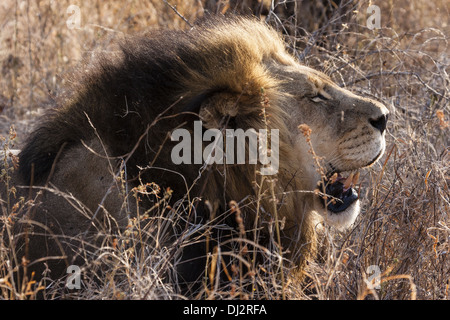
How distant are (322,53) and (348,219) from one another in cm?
238

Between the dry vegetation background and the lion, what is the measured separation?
24 centimetres

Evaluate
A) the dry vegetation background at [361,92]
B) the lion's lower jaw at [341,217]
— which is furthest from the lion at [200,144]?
the dry vegetation background at [361,92]

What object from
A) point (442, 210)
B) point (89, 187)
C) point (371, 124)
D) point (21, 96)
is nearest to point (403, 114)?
point (442, 210)

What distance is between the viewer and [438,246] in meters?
3.99

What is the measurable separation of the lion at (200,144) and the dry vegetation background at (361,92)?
24cm

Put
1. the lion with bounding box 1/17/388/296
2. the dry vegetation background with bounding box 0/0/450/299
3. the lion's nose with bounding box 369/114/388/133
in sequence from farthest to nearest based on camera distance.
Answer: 1. the lion's nose with bounding box 369/114/388/133
2. the lion with bounding box 1/17/388/296
3. the dry vegetation background with bounding box 0/0/450/299

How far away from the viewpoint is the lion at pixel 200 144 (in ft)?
11.5

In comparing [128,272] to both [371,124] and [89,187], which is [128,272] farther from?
[371,124]

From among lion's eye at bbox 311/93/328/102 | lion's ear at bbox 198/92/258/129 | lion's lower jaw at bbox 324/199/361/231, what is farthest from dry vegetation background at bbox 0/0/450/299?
lion's ear at bbox 198/92/258/129

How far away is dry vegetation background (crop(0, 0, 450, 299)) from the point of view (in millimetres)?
3398

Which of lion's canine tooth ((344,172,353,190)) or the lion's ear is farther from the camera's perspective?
lion's canine tooth ((344,172,353,190))

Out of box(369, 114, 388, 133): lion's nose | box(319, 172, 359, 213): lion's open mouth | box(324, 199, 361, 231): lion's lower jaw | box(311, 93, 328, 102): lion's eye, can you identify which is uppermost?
box(311, 93, 328, 102): lion's eye

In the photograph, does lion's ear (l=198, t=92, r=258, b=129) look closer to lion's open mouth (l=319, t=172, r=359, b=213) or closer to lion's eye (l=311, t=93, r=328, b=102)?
lion's eye (l=311, t=93, r=328, b=102)
